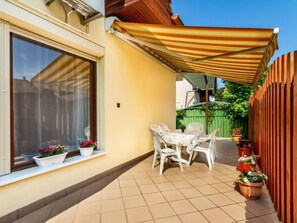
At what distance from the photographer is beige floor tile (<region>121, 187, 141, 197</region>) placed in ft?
12.3

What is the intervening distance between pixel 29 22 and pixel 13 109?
4.83 ft

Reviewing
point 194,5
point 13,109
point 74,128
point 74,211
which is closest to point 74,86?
point 74,128

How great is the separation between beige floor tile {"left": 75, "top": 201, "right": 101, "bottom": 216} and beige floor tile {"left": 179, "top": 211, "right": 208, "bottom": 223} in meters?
1.45

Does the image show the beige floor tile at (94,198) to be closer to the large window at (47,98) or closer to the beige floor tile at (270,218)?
the large window at (47,98)

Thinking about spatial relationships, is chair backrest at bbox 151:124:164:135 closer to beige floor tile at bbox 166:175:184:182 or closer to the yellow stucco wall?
the yellow stucco wall

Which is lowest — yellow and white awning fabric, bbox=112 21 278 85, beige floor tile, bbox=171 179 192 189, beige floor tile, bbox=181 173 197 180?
beige floor tile, bbox=181 173 197 180

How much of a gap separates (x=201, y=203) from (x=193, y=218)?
546mm

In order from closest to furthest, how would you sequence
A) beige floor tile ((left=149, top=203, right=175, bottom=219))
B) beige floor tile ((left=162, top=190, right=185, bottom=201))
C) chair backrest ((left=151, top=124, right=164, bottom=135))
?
beige floor tile ((left=149, top=203, right=175, bottom=219)) < beige floor tile ((left=162, top=190, right=185, bottom=201)) < chair backrest ((left=151, top=124, right=164, bottom=135))

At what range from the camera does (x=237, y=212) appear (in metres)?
3.03

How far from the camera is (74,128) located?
4.27 meters

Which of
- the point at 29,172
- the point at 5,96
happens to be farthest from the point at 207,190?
the point at 5,96

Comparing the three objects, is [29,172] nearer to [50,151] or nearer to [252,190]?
[50,151]

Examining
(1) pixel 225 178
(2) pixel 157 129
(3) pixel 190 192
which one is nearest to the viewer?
(3) pixel 190 192

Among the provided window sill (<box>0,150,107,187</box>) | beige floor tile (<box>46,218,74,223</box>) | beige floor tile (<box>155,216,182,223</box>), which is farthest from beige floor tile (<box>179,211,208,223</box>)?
window sill (<box>0,150,107,187</box>)
